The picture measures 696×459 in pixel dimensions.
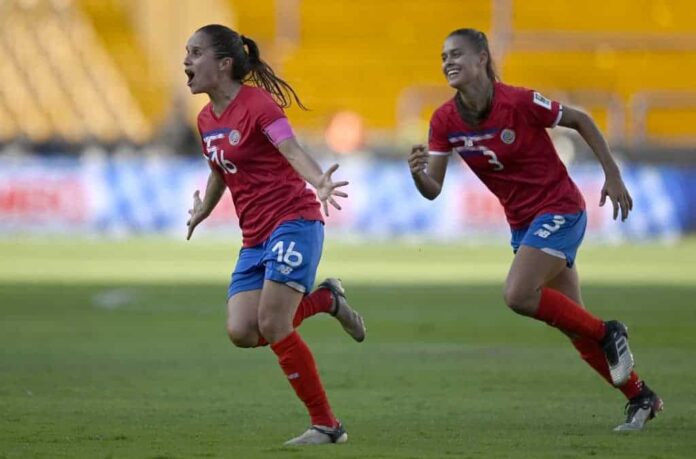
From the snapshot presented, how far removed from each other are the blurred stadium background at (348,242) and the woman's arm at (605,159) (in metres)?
1.23

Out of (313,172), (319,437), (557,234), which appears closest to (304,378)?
(319,437)

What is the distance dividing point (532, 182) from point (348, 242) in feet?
69.7

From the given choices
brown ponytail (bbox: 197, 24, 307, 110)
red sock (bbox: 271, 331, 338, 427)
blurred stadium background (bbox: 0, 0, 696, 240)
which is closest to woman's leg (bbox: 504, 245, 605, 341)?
red sock (bbox: 271, 331, 338, 427)

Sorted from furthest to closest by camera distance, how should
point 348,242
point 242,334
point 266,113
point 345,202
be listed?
1. point 345,202
2. point 348,242
3. point 242,334
4. point 266,113

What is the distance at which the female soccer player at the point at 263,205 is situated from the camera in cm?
784

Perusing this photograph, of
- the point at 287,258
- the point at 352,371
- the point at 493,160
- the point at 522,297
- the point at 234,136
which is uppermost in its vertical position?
the point at 234,136

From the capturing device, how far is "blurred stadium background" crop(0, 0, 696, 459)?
896 cm

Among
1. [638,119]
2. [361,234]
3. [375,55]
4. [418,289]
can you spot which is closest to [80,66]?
[375,55]

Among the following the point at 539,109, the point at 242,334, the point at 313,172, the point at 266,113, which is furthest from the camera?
the point at 539,109

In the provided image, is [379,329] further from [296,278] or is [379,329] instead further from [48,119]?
[48,119]

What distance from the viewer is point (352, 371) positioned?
11703mm

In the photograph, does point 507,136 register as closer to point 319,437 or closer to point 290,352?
point 290,352

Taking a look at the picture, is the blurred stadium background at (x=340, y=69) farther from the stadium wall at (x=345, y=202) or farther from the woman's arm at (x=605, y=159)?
the woman's arm at (x=605, y=159)

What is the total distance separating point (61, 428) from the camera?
332 inches
